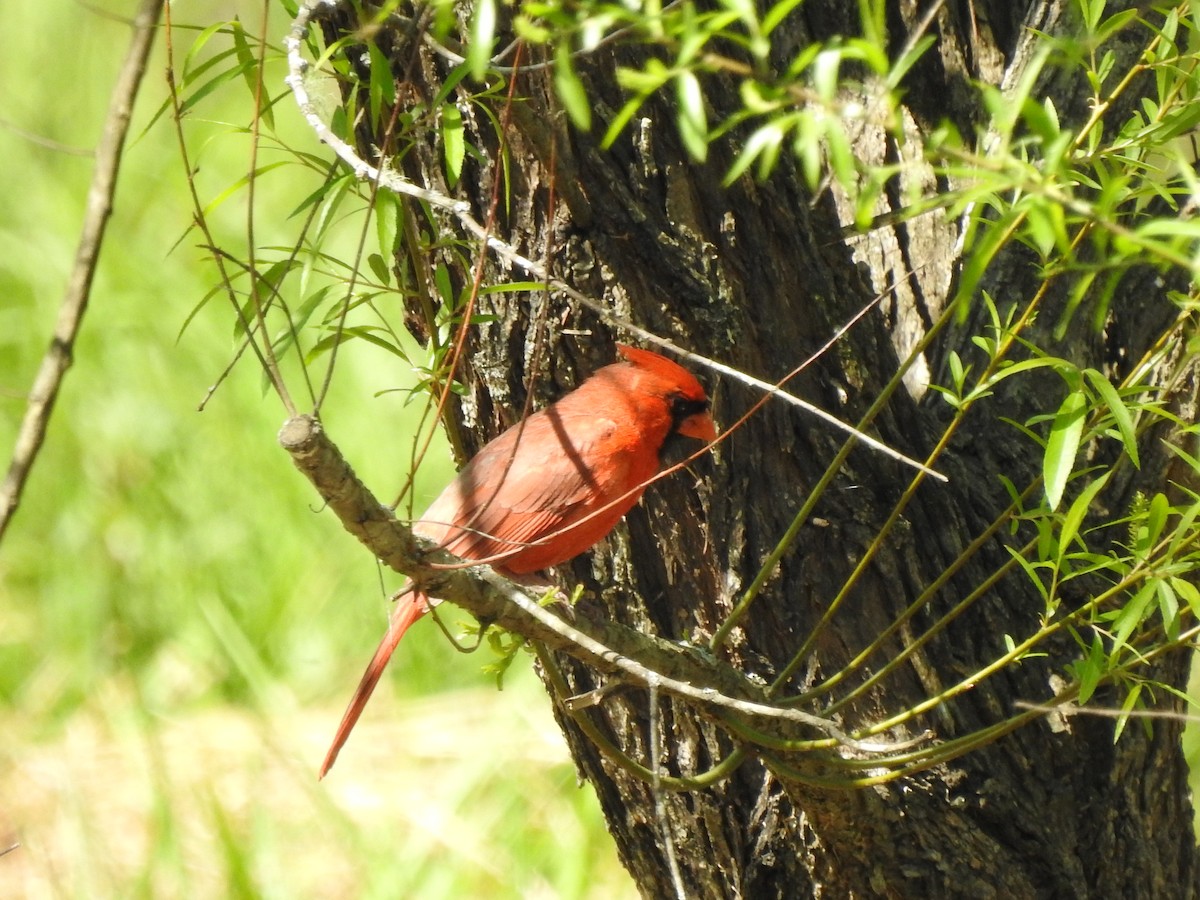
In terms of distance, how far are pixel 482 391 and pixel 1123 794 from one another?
1209 mm

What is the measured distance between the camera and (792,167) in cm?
204

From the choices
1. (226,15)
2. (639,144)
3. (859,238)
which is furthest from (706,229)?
(226,15)

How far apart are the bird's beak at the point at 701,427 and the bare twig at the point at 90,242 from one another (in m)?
1.23

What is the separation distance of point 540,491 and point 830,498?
21.7 inches

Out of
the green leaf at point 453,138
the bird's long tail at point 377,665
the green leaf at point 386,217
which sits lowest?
the bird's long tail at point 377,665

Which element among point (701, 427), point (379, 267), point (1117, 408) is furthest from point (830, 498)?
point (379, 267)

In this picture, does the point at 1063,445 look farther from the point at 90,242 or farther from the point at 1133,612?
the point at 90,242

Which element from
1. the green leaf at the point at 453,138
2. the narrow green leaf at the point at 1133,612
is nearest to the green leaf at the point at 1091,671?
the narrow green leaf at the point at 1133,612

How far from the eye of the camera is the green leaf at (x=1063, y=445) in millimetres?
1458

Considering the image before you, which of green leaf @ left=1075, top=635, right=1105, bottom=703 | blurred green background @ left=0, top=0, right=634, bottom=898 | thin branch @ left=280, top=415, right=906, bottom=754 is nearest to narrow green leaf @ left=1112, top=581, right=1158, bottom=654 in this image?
green leaf @ left=1075, top=635, right=1105, bottom=703

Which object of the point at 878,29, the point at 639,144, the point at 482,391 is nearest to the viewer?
the point at 878,29

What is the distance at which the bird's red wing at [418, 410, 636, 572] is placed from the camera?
7.33ft

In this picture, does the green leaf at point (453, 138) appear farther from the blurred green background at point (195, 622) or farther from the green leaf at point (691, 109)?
the blurred green background at point (195, 622)

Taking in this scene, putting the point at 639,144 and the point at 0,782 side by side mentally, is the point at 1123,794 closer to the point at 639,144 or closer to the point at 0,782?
the point at 639,144
